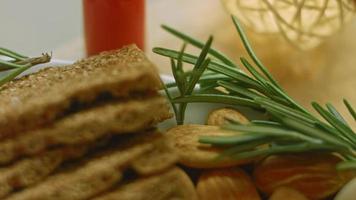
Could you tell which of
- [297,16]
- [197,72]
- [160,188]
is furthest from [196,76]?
[297,16]

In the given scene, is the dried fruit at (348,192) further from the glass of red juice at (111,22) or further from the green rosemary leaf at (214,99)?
the glass of red juice at (111,22)

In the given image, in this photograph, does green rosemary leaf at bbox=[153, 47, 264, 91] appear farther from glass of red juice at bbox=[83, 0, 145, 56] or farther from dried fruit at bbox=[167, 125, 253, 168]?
glass of red juice at bbox=[83, 0, 145, 56]

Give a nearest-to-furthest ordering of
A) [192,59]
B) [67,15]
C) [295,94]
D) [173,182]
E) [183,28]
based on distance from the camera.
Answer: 1. [173,182]
2. [192,59]
3. [295,94]
4. [183,28]
5. [67,15]

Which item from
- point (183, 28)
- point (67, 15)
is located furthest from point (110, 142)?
point (67, 15)

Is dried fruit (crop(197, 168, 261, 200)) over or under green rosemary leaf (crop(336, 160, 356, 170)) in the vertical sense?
under

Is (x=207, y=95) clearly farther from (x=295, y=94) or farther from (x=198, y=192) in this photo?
(x=295, y=94)

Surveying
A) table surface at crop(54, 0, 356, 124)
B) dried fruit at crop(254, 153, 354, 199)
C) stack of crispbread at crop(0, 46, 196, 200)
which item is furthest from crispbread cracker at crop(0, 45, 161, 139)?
table surface at crop(54, 0, 356, 124)
